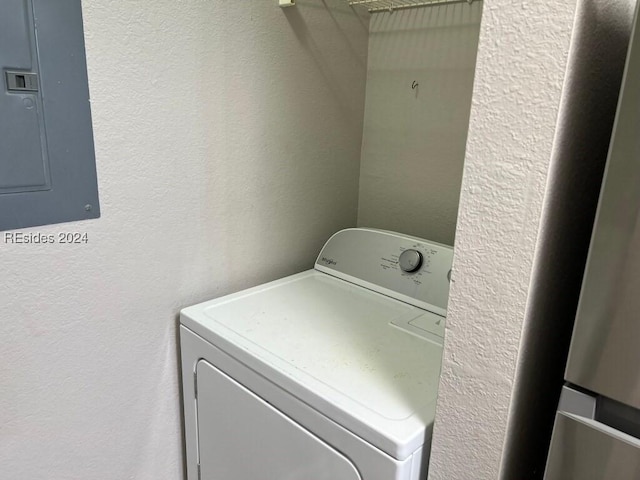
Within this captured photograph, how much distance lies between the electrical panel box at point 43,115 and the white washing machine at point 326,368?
453 mm

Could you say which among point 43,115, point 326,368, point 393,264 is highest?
point 43,115

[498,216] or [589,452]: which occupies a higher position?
[498,216]

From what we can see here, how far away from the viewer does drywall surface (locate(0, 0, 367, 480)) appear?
1095 millimetres

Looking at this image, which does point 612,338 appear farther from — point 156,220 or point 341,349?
point 156,220

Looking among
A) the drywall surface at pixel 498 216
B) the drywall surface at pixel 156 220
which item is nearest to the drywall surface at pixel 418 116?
the drywall surface at pixel 156 220

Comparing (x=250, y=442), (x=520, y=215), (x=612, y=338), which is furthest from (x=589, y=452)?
(x=250, y=442)

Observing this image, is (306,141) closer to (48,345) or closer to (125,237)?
(125,237)

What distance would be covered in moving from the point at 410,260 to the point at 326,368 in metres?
0.51

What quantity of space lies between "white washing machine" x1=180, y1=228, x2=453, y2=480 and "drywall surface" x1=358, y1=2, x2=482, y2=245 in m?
0.21

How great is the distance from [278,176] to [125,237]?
1.74 ft

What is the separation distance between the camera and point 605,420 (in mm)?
673

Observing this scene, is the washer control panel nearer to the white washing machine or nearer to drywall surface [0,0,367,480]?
the white washing machine

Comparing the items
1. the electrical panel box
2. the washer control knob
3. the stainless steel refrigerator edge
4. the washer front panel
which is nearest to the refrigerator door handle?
the stainless steel refrigerator edge

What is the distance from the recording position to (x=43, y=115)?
1.00 metres
